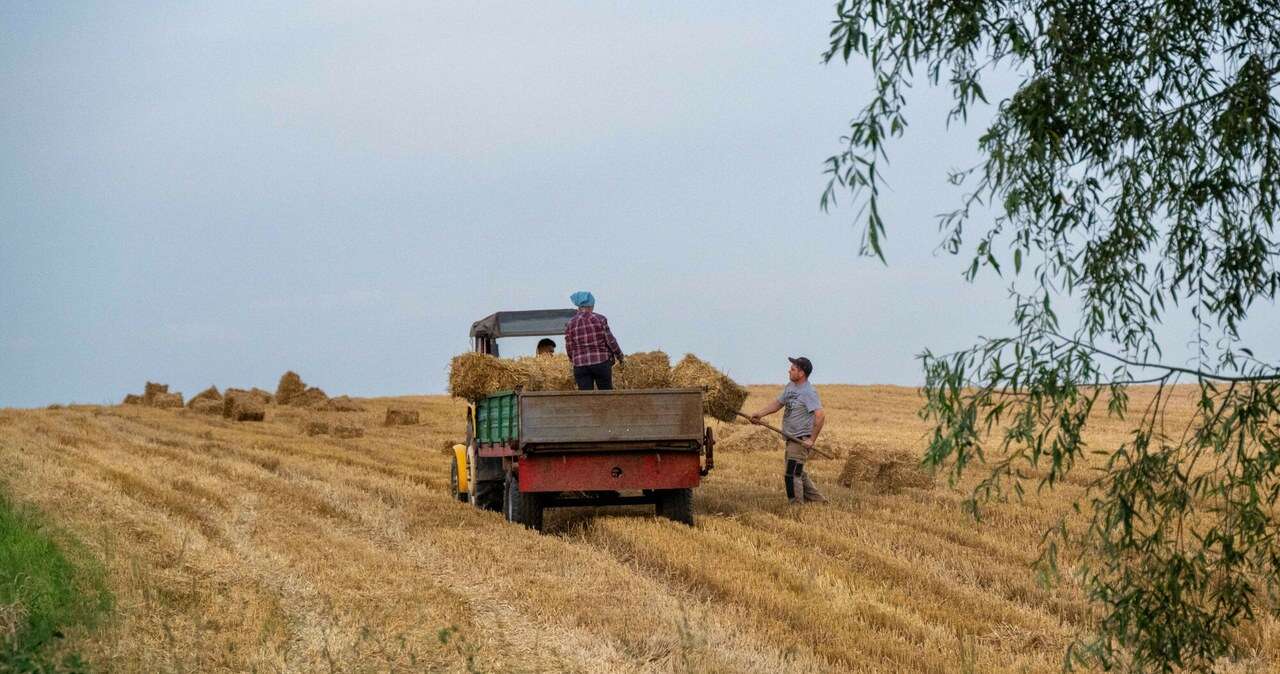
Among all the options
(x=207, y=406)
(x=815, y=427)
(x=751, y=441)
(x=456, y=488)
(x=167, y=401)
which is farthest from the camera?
(x=167, y=401)

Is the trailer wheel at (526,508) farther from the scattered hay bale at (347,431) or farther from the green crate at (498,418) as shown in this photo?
the scattered hay bale at (347,431)

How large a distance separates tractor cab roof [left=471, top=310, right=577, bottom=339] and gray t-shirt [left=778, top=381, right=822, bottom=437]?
2.73m

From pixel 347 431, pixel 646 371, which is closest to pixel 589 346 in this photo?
pixel 646 371

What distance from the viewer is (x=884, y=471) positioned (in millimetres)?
15453

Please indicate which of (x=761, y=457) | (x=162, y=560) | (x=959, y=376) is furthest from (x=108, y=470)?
(x=959, y=376)

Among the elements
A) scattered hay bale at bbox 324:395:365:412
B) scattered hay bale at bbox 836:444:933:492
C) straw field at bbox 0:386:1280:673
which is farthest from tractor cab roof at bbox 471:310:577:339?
scattered hay bale at bbox 324:395:365:412

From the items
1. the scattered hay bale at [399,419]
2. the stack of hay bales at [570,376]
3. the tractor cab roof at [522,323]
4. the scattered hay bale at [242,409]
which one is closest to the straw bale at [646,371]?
the stack of hay bales at [570,376]

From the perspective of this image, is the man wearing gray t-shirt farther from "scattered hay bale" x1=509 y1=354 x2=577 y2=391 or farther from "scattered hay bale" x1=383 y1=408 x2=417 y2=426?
"scattered hay bale" x1=383 y1=408 x2=417 y2=426

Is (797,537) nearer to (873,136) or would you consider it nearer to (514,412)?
(514,412)

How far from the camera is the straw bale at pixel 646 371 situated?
46.2 feet

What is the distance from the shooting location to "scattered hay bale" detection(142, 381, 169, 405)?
33.0 metres

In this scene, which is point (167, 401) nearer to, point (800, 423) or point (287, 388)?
point (287, 388)

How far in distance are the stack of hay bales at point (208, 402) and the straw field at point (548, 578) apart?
1247cm

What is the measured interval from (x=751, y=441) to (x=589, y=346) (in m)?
8.25
